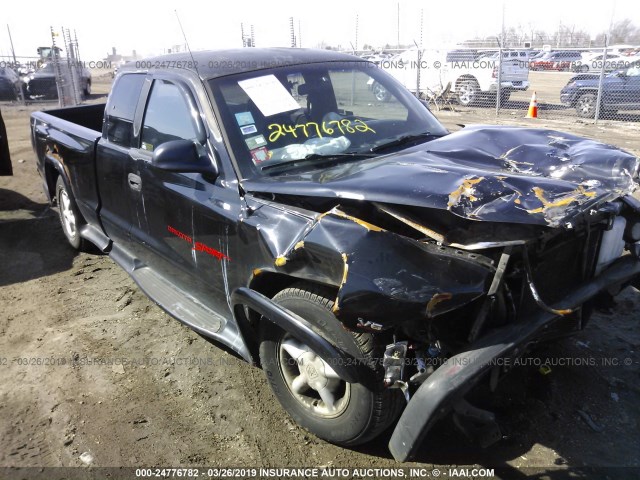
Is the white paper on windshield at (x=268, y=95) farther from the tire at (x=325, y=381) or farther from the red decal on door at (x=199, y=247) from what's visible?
the tire at (x=325, y=381)

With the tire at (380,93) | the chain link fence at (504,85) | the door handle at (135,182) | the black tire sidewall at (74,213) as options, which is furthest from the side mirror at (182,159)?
the chain link fence at (504,85)

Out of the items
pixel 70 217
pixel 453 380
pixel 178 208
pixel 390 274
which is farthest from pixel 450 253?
pixel 70 217

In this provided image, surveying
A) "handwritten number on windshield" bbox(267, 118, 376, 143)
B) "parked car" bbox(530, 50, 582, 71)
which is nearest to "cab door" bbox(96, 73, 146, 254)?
"handwritten number on windshield" bbox(267, 118, 376, 143)

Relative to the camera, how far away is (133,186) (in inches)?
155

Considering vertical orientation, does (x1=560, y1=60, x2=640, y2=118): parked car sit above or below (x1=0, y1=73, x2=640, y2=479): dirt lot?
above

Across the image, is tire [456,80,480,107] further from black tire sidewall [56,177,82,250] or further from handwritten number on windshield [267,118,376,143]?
handwritten number on windshield [267,118,376,143]

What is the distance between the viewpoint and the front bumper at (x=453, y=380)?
2.14 meters

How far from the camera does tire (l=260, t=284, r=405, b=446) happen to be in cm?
242

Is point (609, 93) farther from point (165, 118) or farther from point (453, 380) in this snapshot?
point (453, 380)

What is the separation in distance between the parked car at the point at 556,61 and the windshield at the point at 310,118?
27602mm

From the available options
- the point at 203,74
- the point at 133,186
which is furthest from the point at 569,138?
the point at 133,186

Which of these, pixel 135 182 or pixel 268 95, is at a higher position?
pixel 268 95

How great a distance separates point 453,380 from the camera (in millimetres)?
2154

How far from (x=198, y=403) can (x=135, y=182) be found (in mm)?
1636
